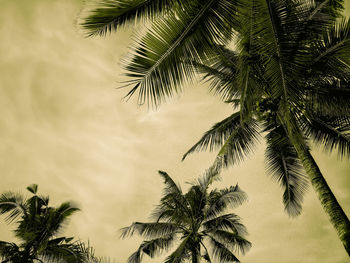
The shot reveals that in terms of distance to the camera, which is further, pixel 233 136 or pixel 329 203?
pixel 233 136

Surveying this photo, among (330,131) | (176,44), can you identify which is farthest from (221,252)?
(176,44)

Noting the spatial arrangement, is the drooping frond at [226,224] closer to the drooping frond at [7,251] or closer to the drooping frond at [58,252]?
the drooping frond at [58,252]

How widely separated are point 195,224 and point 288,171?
19.1 feet

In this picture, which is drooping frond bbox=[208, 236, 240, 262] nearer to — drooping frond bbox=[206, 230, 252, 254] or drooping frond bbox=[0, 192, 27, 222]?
drooping frond bbox=[206, 230, 252, 254]

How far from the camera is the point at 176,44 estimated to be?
4074 millimetres

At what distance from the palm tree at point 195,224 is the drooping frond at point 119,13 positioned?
28.6 ft

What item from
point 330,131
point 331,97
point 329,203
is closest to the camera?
point 329,203

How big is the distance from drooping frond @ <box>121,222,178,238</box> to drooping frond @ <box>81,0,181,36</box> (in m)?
9.88

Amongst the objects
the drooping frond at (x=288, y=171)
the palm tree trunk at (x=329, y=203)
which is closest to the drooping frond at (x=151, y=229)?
the drooping frond at (x=288, y=171)

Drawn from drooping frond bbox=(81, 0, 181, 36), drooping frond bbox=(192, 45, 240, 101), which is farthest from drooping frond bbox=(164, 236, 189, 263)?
drooping frond bbox=(81, 0, 181, 36)

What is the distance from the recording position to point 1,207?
10.8 m

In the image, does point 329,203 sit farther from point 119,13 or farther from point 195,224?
point 195,224

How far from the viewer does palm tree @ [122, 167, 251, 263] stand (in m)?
11.8

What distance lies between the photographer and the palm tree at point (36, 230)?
951 centimetres
